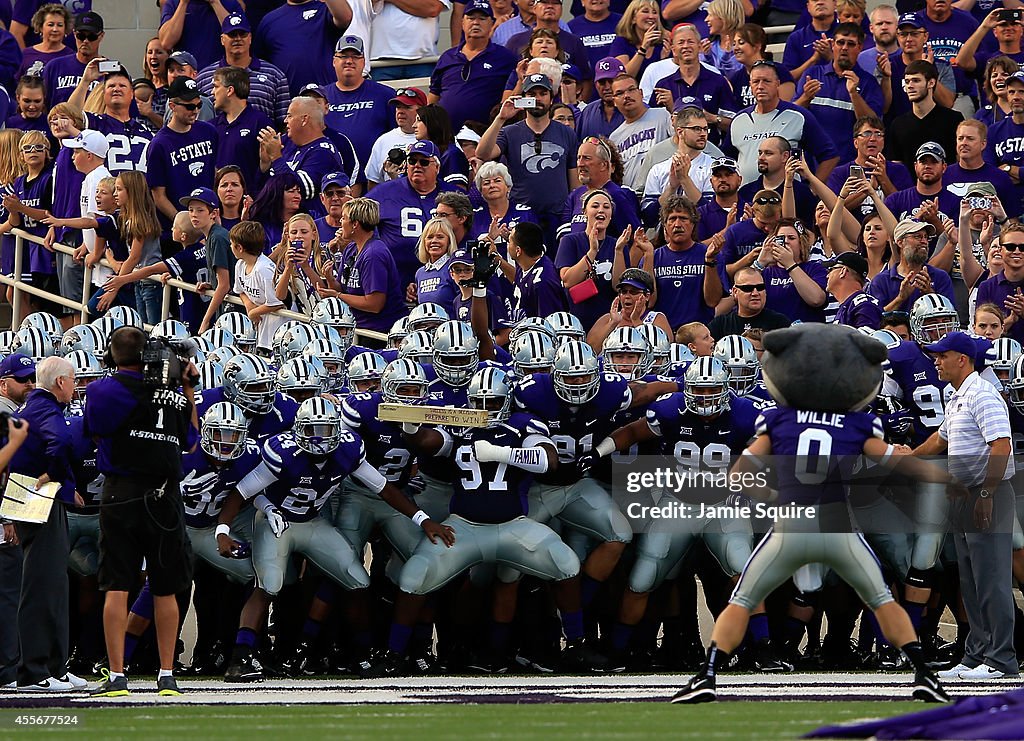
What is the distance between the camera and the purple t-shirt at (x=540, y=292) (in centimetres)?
1062

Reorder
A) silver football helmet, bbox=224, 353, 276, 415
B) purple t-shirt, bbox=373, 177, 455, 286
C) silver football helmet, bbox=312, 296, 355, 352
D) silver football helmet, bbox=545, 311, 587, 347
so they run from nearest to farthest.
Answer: silver football helmet, bbox=224, 353, 276, 415, silver football helmet, bbox=545, 311, 587, 347, silver football helmet, bbox=312, 296, 355, 352, purple t-shirt, bbox=373, 177, 455, 286

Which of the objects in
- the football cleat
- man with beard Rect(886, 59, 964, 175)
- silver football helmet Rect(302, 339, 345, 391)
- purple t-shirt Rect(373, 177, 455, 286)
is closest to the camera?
the football cleat

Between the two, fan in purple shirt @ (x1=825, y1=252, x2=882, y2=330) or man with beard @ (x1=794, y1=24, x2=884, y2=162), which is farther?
man with beard @ (x1=794, y1=24, x2=884, y2=162)

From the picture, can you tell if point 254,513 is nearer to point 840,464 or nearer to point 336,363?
point 336,363

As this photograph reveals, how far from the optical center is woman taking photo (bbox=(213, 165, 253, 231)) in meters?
11.9

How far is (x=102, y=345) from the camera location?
10.0 meters

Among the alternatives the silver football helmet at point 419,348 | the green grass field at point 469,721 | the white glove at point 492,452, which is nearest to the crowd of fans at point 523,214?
the silver football helmet at point 419,348

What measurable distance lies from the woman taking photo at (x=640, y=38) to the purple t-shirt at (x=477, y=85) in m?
0.81

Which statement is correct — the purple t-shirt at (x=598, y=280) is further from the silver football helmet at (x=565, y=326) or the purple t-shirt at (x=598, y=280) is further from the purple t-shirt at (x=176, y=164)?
the purple t-shirt at (x=176, y=164)

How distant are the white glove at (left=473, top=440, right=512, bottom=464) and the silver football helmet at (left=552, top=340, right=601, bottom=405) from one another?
0.44 metres

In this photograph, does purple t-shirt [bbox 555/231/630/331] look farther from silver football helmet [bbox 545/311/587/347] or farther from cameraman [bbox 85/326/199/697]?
cameraman [bbox 85/326/199/697]

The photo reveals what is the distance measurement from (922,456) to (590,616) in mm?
1916

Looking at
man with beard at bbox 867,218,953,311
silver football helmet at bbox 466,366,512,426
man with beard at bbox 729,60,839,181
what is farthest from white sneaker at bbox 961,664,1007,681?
man with beard at bbox 729,60,839,181

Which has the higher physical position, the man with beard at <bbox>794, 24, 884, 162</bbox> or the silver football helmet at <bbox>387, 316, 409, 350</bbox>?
the man with beard at <bbox>794, 24, 884, 162</bbox>
